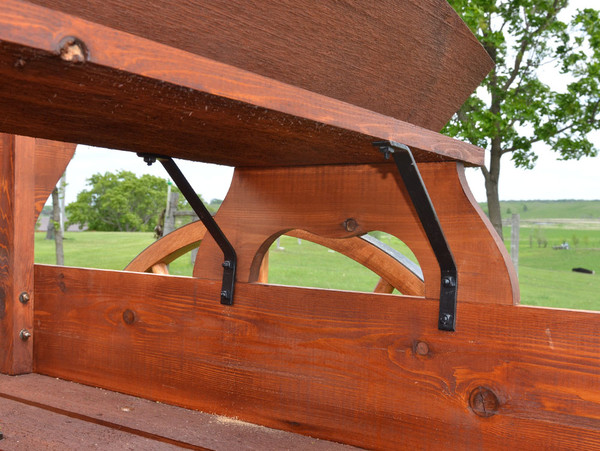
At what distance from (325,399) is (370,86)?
28.4 inches

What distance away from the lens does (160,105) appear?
2.55 ft

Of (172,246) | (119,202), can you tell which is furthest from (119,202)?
(172,246)

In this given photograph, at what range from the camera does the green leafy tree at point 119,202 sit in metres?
31.2

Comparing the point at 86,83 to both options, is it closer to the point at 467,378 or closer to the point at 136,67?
the point at 136,67

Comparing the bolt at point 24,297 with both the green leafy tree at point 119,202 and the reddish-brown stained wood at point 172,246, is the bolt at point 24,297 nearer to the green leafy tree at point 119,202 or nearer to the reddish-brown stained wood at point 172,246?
the reddish-brown stained wood at point 172,246

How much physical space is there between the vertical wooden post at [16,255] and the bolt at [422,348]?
130cm

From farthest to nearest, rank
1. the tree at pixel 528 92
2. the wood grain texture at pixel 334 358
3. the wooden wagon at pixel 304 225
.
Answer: the tree at pixel 528 92 → the wood grain texture at pixel 334 358 → the wooden wagon at pixel 304 225

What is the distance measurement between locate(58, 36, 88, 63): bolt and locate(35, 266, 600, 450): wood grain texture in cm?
86

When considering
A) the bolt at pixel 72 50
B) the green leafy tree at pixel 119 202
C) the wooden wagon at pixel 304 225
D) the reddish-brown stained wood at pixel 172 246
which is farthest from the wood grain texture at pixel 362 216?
the green leafy tree at pixel 119 202

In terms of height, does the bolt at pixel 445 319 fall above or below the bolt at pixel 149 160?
below

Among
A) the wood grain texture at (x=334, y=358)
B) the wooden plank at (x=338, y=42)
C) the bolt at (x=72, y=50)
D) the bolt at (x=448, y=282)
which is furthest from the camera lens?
the bolt at (x=448, y=282)

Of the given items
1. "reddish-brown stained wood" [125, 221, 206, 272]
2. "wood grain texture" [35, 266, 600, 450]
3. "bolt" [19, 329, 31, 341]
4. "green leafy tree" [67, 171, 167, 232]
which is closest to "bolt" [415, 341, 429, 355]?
"wood grain texture" [35, 266, 600, 450]

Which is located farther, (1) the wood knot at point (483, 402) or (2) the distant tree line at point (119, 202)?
(2) the distant tree line at point (119, 202)

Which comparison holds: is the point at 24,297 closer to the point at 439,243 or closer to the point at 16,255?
the point at 16,255
